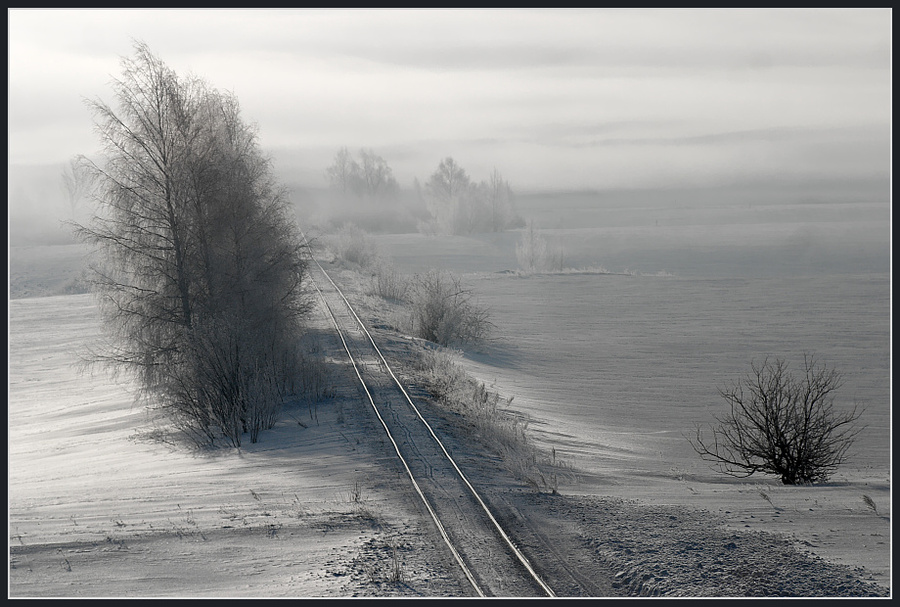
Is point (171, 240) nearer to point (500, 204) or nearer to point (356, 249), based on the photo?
point (356, 249)

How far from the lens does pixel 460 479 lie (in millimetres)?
12547

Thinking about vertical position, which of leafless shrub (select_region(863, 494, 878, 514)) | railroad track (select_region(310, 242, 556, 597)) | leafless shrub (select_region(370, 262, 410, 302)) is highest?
leafless shrub (select_region(370, 262, 410, 302))

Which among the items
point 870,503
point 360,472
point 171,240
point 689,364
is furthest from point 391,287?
point 870,503

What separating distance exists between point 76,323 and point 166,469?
1227 inches

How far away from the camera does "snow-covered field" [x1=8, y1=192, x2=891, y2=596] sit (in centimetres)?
927

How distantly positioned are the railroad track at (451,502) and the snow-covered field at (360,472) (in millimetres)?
380

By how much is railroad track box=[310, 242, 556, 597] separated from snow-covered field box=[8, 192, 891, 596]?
0.38 m

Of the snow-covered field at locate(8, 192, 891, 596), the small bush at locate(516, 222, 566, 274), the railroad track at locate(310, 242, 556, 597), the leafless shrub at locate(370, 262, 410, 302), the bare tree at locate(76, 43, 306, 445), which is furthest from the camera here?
the small bush at locate(516, 222, 566, 274)

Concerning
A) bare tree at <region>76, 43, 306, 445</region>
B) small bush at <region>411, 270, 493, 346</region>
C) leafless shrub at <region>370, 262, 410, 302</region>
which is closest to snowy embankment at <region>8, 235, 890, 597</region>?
bare tree at <region>76, 43, 306, 445</region>

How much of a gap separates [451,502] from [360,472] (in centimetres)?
238

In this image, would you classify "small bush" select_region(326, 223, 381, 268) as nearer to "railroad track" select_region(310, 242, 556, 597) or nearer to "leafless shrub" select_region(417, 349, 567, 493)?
"leafless shrub" select_region(417, 349, 567, 493)

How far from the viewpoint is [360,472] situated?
13117 millimetres

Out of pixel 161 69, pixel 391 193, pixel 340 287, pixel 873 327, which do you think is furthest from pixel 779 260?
pixel 161 69

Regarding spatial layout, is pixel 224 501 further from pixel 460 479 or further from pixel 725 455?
pixel 725 455
